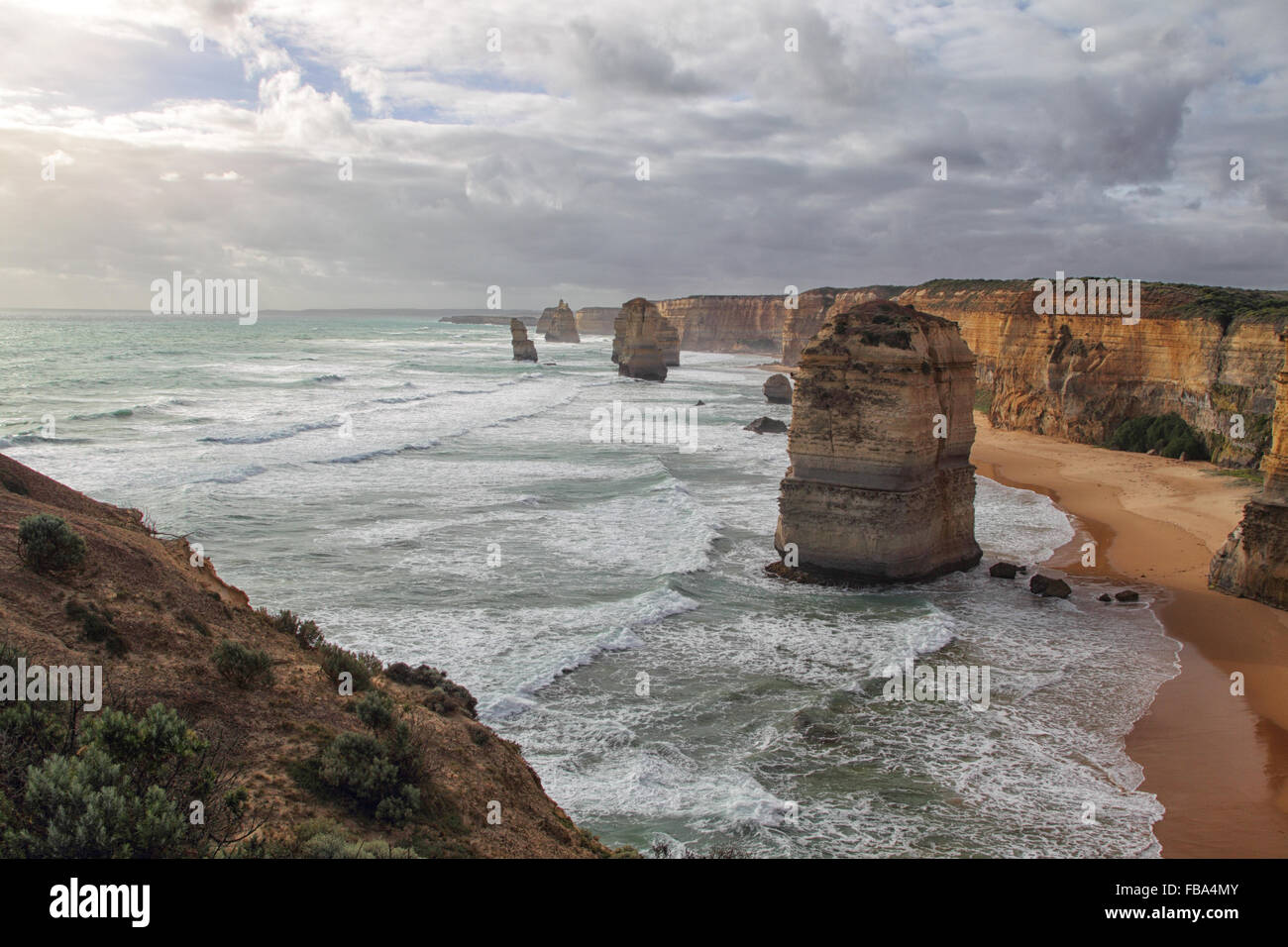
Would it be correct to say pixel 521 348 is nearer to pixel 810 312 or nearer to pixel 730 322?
pixel 810 312

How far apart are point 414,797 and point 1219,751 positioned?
36.8 feet

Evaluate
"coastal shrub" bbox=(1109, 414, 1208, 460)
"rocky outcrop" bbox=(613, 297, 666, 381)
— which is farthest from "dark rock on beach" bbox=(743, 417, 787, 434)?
"rocky outcrop" bbox=(613, 297, 666, 381)

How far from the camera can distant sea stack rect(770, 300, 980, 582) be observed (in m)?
18.5

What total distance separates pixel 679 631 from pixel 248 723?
31.9 feet

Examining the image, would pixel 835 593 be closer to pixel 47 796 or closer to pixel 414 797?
pixel 414 797

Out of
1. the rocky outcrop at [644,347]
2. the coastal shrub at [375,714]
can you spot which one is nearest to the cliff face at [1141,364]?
the rocky outcrop at [644,347]

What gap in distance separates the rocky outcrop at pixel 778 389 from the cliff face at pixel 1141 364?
482 inches

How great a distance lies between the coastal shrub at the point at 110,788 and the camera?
487cm

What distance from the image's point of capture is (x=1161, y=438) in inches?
1458

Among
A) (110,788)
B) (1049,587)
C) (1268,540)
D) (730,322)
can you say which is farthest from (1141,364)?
(730,322)

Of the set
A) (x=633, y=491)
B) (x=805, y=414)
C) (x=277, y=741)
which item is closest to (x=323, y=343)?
(x=633, y=491)

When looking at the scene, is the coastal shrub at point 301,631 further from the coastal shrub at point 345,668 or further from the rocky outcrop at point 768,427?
the rocky outcrop at point 768,427

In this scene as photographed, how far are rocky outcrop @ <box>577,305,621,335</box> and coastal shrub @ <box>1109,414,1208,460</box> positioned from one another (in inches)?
6315

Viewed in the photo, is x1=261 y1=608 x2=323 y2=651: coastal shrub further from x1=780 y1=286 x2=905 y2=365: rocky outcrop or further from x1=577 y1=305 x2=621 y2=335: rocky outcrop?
x1=577 y1=305 x2=621 y2=335: rocky outcrop
